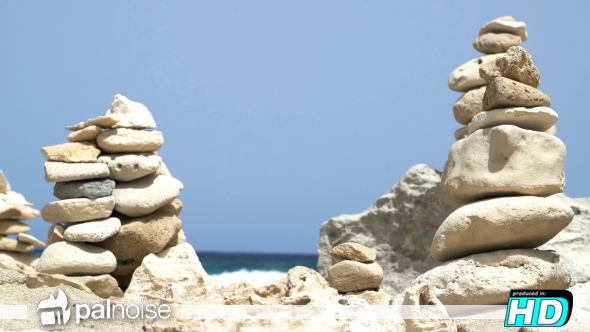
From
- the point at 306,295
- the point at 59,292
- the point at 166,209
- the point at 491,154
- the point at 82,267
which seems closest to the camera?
the point at 306,295

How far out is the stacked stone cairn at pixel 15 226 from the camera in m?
9.43

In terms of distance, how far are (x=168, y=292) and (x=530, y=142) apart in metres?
3.91

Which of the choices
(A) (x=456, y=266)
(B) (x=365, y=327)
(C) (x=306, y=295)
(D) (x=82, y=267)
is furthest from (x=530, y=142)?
(D) (x=82, y=267)

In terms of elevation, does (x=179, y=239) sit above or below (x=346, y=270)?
above

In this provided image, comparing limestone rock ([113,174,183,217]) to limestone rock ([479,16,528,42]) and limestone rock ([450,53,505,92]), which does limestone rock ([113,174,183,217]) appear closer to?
limestone rock ([450,53,505,92])

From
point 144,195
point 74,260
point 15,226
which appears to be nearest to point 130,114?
point 144,195

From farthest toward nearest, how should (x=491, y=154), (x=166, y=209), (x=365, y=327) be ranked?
1. (x=166, y=209)
2. (x=491, y=154)
3. (x=365, y=327)

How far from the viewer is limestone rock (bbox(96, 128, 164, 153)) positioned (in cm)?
752

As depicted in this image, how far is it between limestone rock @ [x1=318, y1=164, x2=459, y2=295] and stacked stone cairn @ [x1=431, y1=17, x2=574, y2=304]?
4074 mm

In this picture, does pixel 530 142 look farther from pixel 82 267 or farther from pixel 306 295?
pixel 82 267

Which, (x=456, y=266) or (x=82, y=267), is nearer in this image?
(x=456, y=266)

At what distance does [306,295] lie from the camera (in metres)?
4.14

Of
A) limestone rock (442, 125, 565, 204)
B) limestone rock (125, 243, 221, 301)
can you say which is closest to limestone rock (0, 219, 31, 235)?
limestone rock (125, 243, 221, 301)

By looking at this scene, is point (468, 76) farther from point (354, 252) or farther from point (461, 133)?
point (354, 252)
